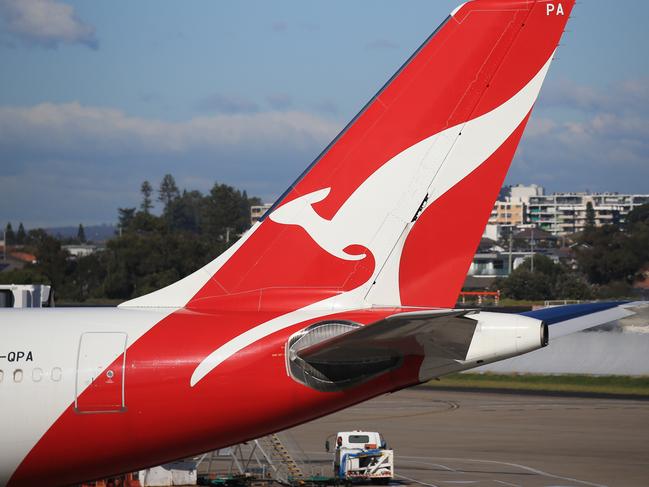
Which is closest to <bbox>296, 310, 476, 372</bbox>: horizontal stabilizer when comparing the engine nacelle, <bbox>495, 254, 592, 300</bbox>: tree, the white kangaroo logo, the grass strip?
the engine nacelle

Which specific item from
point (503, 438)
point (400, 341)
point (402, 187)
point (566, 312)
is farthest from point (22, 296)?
point (503, 438)

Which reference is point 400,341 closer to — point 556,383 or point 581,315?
point 581,315

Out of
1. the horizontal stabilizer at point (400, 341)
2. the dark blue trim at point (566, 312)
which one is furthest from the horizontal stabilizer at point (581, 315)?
the horizontal stabilizer at point (400, 341)

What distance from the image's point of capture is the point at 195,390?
16.3m

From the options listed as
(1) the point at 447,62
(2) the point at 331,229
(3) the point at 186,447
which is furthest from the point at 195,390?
(1) the point at 447,62

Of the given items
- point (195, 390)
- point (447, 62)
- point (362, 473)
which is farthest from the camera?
point (362, 473)

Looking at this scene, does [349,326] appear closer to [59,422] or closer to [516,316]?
[516,316]

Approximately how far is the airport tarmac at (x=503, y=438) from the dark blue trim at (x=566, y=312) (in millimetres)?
14453

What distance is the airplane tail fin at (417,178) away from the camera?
Answer: 55.9 feet

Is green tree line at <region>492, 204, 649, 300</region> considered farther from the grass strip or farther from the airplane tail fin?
the airplane tail fin

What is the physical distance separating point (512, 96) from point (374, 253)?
3.24m

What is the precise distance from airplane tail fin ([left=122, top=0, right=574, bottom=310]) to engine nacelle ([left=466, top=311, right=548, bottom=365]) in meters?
1.20

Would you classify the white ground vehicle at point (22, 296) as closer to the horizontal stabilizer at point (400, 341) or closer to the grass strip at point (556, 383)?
the horizontal stabilizer at point (400, 341)

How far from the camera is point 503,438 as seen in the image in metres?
43.6
